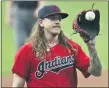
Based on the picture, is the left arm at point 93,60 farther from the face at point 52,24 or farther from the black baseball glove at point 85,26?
the face at point 52,24

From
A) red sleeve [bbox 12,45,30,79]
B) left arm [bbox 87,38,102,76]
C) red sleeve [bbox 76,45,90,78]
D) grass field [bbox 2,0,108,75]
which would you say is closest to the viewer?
left arm [bbox 87,38,102,76]

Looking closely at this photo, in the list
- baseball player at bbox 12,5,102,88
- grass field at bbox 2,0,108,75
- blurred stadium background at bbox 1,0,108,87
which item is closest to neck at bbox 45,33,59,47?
baseball player at bbox 12,5,102,88

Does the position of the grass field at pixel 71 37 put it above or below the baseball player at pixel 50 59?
below

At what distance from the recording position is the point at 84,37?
4.77m

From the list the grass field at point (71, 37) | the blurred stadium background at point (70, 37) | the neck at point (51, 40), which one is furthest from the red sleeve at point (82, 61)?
the grass field at point (71, 37)

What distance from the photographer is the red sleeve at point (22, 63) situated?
4.85 meters

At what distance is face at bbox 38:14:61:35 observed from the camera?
4797 millimetres

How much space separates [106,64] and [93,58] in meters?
6.71

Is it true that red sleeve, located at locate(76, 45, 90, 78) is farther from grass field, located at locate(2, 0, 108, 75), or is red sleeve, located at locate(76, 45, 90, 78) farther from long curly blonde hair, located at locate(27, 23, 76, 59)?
grass field, located at locate(2, 0, 108, 75)

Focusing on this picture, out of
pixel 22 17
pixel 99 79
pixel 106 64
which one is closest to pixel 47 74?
pixel 22 17

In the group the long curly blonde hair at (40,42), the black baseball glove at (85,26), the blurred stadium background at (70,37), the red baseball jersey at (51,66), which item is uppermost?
the black baseball glove at (85,26)

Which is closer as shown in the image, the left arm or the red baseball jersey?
the left arm

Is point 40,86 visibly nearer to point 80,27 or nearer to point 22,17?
point 80,27

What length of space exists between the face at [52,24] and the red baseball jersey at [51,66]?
0.20m
